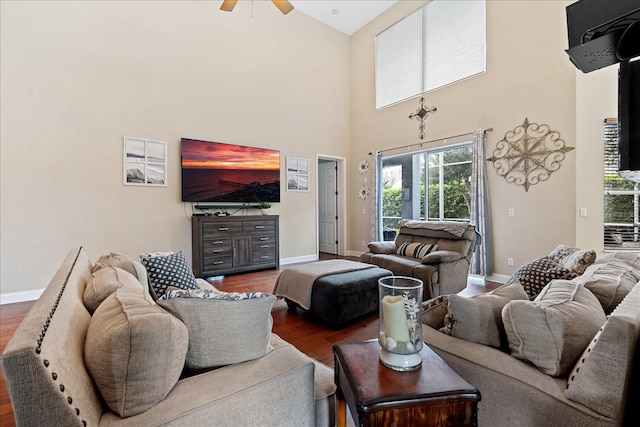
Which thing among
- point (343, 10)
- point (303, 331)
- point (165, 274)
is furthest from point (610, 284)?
point (343, 10)

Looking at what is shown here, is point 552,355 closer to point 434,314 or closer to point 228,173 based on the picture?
point 434,314

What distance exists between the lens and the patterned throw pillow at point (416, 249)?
4.08m

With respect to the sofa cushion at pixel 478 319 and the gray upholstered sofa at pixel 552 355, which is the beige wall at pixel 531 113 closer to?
the gray upholstered sofa at pixel 552 355

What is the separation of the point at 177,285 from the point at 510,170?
4600mm

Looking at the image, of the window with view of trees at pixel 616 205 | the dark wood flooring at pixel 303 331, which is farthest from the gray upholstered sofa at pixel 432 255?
the window with view of trees at pixel 616 205

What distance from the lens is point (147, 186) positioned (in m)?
4.53

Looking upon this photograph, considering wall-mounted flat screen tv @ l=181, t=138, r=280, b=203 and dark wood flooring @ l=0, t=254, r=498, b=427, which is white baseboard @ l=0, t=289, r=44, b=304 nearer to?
dark wood flooring @ l=0, t=254, r=498, b=427

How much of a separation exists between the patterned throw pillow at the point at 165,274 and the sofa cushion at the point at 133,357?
4.56 feet

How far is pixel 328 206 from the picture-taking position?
747 centimetres

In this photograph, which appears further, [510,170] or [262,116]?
[262,116]

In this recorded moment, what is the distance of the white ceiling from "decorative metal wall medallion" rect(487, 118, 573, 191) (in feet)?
12.4

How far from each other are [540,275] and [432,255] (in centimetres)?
151

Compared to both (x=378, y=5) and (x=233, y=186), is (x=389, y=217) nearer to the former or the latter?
(x=233, y=186)

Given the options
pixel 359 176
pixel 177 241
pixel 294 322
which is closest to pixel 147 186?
pixel 177 241
